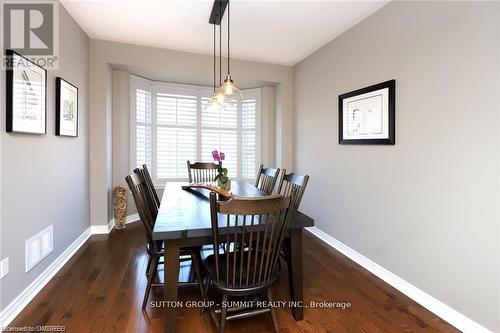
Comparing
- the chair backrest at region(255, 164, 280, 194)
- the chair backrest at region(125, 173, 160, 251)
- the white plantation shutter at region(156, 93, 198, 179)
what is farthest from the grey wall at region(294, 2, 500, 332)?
the white plantation shutter at region(156, 93, 198, 179)

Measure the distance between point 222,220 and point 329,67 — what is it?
2642 mm

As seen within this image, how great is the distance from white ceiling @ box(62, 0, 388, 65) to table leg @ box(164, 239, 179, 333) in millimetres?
2324

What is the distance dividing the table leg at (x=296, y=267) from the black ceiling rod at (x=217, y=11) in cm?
224

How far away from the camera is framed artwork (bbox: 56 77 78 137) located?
8.26 ft

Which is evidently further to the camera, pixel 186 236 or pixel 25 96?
pixel 25 96

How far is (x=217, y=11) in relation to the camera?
8.74 ft

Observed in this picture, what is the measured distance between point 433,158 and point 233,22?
8.02ft

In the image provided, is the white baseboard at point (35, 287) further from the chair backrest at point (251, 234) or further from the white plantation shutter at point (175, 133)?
the white plantation shutter at point (175, 133)

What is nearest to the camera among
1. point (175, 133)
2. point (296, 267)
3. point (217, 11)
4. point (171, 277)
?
point (171, 277)

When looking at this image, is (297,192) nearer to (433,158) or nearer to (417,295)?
(433,158)

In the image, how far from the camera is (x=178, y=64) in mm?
3787

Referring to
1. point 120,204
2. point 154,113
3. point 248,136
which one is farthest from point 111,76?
point 248,136

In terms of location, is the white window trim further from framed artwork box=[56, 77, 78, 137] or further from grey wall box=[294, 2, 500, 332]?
grey wall box=[294, 2, 500, 332]

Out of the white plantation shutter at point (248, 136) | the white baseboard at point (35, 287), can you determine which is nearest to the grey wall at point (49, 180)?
the white baseboard at point (35, 287)
